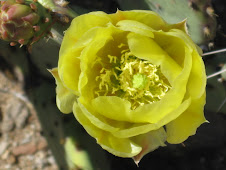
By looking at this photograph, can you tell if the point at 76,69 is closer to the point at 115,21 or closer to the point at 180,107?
the point at 115,21

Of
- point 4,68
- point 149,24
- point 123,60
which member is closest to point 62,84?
point 123,60

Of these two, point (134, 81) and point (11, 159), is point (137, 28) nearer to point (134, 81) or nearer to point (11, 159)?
point (134, 81)

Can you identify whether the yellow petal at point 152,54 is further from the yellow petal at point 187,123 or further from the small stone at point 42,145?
the small stone at point 42,145

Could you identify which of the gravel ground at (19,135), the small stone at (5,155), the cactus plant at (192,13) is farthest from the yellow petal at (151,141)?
the small stone at (5,155)

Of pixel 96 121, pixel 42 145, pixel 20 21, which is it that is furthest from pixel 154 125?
pixel 42 145

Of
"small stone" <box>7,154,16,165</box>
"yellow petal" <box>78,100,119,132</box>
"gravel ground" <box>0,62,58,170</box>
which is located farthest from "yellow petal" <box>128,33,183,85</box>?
"small stone" <box>7,154,16,165</box>
